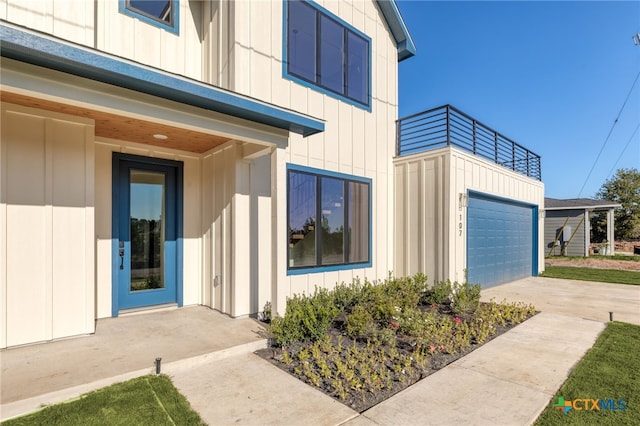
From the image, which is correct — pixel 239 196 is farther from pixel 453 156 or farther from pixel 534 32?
pixel 534 32

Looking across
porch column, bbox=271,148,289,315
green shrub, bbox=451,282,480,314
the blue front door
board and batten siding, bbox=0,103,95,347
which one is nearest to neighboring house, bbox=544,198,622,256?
green shrub, bbox=451,282,480,314

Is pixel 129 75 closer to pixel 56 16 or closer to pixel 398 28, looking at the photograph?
pixel 56 16

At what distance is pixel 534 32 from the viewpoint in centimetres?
1416

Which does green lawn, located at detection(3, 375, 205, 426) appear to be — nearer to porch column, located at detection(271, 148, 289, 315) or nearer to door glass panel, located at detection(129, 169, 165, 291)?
porch column, located at detection(271, 148, 289, 315)

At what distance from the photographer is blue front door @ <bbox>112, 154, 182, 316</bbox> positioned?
524 cm

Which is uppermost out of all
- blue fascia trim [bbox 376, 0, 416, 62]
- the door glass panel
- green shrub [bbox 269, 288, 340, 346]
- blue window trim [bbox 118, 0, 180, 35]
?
blue fascia trim [bbox 376, 0, 416, 62]

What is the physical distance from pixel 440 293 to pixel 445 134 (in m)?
3.43

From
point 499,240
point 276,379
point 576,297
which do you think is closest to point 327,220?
point 276,379

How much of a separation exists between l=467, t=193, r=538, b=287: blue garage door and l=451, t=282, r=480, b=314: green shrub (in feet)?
3.57

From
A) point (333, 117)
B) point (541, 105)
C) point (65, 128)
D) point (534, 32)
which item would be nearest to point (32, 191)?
point (65, 128)

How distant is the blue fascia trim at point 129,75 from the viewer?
2662 mm

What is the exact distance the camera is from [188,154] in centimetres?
598

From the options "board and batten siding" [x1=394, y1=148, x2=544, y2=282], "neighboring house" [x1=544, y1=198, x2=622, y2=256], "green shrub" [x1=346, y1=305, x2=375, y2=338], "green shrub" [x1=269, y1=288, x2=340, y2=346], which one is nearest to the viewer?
"green shrub" [x1=269, y1=288, x2=340, y2=346]

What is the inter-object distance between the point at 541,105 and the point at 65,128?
23.2m
